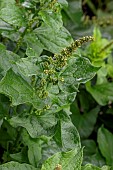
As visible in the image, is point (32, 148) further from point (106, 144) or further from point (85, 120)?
point (85, 120)

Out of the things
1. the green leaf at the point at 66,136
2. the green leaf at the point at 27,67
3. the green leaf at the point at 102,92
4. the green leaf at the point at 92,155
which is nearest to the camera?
the green leaf at the point at 27,67

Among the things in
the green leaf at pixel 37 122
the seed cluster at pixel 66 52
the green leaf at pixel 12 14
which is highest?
the green leaf at pixel 12 14

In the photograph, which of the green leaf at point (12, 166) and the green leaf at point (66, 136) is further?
the green leaf at point (66, 136)

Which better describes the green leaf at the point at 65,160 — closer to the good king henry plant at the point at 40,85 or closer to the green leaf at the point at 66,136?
the good king henry plant at the point at 40,85

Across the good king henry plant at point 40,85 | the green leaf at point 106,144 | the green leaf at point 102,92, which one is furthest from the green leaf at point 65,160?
the green leaf at point 102,92

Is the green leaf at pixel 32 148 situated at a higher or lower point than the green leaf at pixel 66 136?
lower

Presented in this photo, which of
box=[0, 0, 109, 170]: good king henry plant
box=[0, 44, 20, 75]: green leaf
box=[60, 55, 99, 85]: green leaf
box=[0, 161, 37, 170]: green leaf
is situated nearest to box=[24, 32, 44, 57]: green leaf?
box=[0, 0, 109, 170]: good king henry plant

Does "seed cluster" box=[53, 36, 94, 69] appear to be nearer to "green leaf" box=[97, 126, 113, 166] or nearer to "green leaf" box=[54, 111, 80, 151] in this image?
"green leaf" box=[54, 111, 80, 151]
